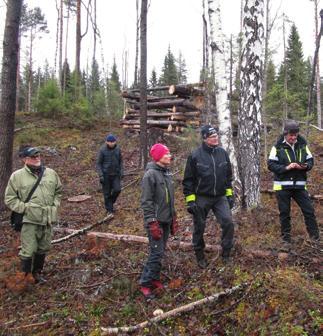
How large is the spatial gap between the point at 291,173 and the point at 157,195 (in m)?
2.57

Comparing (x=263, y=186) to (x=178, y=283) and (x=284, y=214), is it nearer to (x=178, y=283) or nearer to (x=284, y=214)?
(x=284, y=214)

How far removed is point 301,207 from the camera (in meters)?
6.75

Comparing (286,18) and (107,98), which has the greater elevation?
(286,18)

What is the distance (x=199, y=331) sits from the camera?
4738 mm

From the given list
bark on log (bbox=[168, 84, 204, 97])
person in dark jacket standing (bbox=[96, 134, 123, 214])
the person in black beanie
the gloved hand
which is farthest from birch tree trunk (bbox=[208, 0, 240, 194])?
bark on log (bbox=[168, 84, 204, 97])

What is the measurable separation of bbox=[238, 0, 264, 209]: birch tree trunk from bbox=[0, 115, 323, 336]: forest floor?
2.13 feet

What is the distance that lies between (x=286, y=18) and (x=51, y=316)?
1218 inches

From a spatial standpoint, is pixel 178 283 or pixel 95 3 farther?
pixel 95 3

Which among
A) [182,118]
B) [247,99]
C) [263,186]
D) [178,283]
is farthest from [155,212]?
[182,118]

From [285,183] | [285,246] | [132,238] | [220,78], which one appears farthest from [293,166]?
[132,238]

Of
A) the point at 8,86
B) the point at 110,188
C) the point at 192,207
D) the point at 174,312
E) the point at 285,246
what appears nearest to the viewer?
the point at 174,312

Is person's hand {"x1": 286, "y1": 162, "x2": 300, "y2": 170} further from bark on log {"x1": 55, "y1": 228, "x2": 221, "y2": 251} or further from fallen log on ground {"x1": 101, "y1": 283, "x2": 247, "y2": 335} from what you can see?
fallen log on ground {"x1": 101, "y1": 283, "x2": 247, "y2": 335}

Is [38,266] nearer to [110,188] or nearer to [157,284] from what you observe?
[157,284]

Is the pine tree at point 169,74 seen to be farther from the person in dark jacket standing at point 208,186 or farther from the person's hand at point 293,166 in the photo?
the person in dark jacket standing at point 208,186
